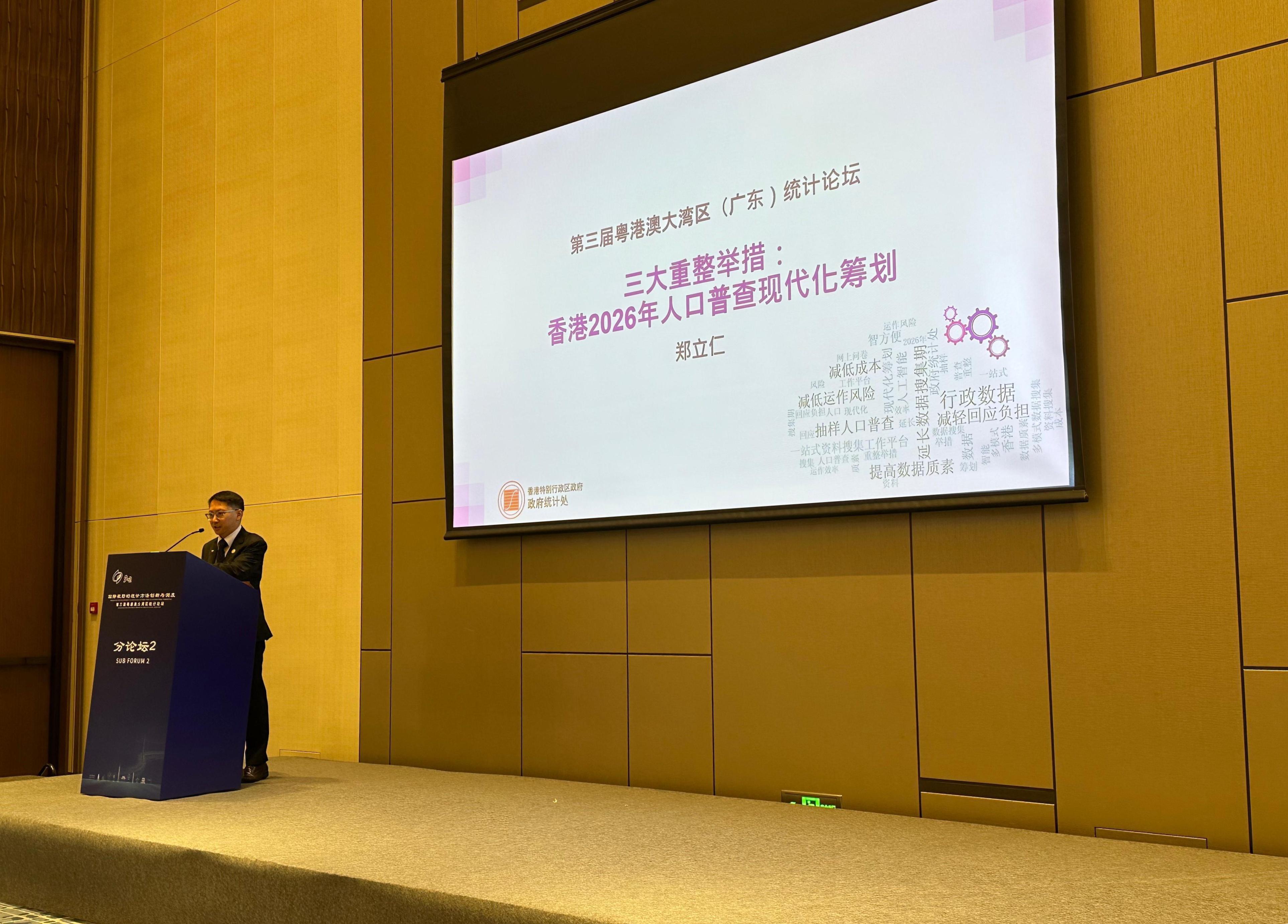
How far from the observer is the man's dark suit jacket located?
3.75 metres

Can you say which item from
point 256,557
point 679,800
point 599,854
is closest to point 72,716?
point 256,557

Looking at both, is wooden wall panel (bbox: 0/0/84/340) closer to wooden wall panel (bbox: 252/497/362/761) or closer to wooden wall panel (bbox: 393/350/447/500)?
wooden wall panel (bbox: 252/497/362/761)

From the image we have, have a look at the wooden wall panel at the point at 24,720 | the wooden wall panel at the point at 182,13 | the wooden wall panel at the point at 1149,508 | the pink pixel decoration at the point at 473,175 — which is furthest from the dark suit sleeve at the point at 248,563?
the wooden wall panel at the point at 182,13

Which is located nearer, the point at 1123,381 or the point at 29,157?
the point at 1123,381

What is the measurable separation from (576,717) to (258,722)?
3.40 feet

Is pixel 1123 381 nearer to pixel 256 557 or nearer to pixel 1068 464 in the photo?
pixel 1068 464

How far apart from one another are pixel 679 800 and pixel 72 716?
3856mm

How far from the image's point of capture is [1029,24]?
2.93m

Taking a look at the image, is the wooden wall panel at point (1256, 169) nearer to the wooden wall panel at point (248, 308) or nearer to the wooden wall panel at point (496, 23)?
the wooden wall panel at point (496, 23)

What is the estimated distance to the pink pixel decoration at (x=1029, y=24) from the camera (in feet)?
9.52

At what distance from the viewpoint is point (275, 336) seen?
16.6 ft

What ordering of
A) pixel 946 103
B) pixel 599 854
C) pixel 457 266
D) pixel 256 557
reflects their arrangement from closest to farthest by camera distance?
pixel 599 854 → pixel 946 103 → pixel 256 557 → pixel 457 266

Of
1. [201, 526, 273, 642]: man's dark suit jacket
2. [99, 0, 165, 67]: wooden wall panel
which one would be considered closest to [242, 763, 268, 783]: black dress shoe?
[201, 526, 273, 642]: man's dark suit jacket

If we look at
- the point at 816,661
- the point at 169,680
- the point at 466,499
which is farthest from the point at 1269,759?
the point at 169,680
